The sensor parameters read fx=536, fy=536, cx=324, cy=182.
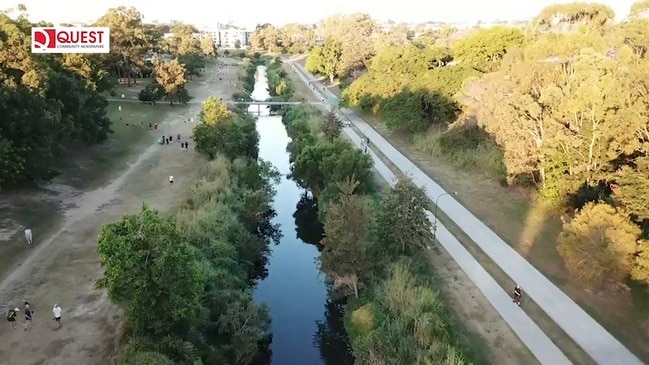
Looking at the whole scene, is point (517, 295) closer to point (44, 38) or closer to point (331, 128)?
point (331, 128)

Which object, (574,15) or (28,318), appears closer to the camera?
(28,318)

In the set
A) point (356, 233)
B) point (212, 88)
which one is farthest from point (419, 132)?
point (212, 88)

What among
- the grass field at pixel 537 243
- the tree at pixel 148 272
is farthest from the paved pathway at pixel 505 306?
the tree at pixel 148 272

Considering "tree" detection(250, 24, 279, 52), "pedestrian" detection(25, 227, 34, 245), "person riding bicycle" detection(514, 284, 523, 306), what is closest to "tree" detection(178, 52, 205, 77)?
"pedestrian" detection(25, 227, 34, 245)

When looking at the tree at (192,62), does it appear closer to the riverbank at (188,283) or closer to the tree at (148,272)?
the riverbank at (188,283)

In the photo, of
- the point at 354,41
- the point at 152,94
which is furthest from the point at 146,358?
the point at 354,41
